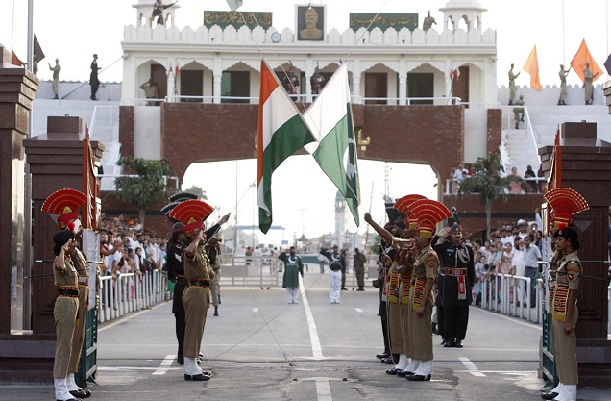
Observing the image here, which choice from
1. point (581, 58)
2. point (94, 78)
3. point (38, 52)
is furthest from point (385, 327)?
point (94, 78)

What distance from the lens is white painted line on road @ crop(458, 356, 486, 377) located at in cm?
1648

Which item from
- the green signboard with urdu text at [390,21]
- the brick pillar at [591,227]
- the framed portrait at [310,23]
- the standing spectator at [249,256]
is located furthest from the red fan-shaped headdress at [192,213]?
the green signboard with urdu text at [390,21]

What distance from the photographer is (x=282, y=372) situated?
16.4m

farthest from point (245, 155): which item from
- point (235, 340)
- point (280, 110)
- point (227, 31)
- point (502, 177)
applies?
point (280, 110)

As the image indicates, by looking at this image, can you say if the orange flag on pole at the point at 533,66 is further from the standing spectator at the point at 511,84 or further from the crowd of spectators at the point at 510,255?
the crowd of spectators at the point at 510,255

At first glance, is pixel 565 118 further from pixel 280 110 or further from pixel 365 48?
pixel 280 110

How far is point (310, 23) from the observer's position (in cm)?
6159

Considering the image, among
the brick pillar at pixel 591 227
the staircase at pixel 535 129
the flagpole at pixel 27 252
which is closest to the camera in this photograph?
the brick pillar at pixel 591 227

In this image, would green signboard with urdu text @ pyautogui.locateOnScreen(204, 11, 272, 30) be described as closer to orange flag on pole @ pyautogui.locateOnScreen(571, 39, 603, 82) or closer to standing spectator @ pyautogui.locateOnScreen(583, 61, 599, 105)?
orange flag on pole @ pyautogui.locateOnScreen(571, 39, 603, 82)

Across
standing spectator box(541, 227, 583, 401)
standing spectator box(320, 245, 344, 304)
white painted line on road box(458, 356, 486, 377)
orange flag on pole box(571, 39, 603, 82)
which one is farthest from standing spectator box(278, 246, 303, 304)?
orange flag on pole box(571, 39, 603, 82)

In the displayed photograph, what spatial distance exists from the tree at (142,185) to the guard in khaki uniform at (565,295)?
128ft

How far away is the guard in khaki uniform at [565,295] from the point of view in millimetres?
13539

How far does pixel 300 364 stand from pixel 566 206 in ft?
16.4

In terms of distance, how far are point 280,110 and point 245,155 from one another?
42.1 metres
